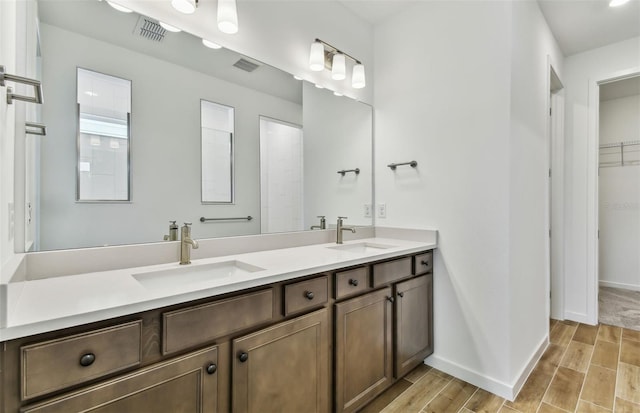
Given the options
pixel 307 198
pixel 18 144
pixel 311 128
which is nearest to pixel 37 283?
pixel 18 144

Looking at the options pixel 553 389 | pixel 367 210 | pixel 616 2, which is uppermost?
pixel 616 2

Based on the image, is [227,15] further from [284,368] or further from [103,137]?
[284,368]

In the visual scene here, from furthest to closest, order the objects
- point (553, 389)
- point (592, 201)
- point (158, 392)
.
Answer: point (592, 201) < point (553, 389) < point (158, 392)

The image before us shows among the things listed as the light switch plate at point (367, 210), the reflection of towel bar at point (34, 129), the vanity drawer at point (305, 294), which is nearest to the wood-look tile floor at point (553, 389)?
the vanity drawer at point (305, 294)

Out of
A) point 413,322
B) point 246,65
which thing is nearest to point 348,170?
point 246,65

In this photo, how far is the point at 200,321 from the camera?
3.29 feet

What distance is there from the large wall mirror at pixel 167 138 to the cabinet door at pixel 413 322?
2.65ft

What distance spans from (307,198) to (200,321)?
1.27 meters

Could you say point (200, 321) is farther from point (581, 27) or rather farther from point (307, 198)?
point (581, 27)

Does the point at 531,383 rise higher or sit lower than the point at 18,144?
lower

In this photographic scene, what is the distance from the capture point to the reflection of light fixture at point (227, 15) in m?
1.50

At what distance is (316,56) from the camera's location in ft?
6.64

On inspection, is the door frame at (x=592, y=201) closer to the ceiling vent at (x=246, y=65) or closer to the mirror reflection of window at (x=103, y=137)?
the ceiling vent at (x=246, y=65)

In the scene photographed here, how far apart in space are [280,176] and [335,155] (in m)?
0.62
